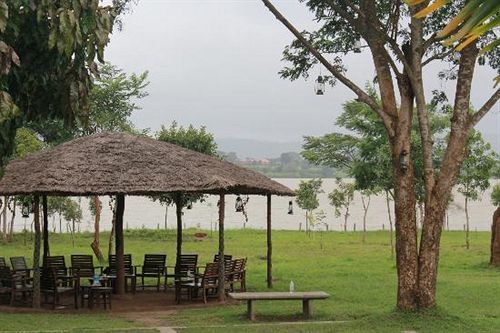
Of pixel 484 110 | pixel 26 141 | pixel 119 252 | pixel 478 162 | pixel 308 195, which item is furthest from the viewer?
pixel 308 195

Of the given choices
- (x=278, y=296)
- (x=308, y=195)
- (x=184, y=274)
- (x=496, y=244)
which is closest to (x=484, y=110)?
(x=278, y=296)

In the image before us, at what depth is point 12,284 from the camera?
13.7 meters

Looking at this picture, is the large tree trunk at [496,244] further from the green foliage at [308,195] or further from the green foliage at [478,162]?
the green foliage at [308,195]

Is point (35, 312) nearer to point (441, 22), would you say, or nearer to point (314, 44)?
point (314, 44)

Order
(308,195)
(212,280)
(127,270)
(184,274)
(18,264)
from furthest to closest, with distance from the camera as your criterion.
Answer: (308,195) < (127,270) < (18,264) < (184,274) < (212,280)

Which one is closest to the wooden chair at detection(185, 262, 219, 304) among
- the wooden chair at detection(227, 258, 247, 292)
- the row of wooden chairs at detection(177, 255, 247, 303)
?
the row of wooden chairs at detection(177, 255, 247, 303)

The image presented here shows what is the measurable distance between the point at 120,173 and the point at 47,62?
577 cm

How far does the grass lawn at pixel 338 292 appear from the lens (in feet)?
→ 37.4

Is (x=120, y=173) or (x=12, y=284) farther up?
(x=120, y=173)

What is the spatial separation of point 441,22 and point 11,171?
8651mm

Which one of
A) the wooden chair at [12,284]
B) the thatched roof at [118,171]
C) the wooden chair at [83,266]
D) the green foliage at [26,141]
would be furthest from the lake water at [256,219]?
the wooden chair at [12,284]

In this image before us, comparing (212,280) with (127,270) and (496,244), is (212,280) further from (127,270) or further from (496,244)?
(496,244)

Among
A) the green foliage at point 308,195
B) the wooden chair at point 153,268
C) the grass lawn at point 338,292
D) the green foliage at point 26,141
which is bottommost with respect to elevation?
the grass lawn at point 338,292

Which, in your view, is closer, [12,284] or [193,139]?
[12,284]
